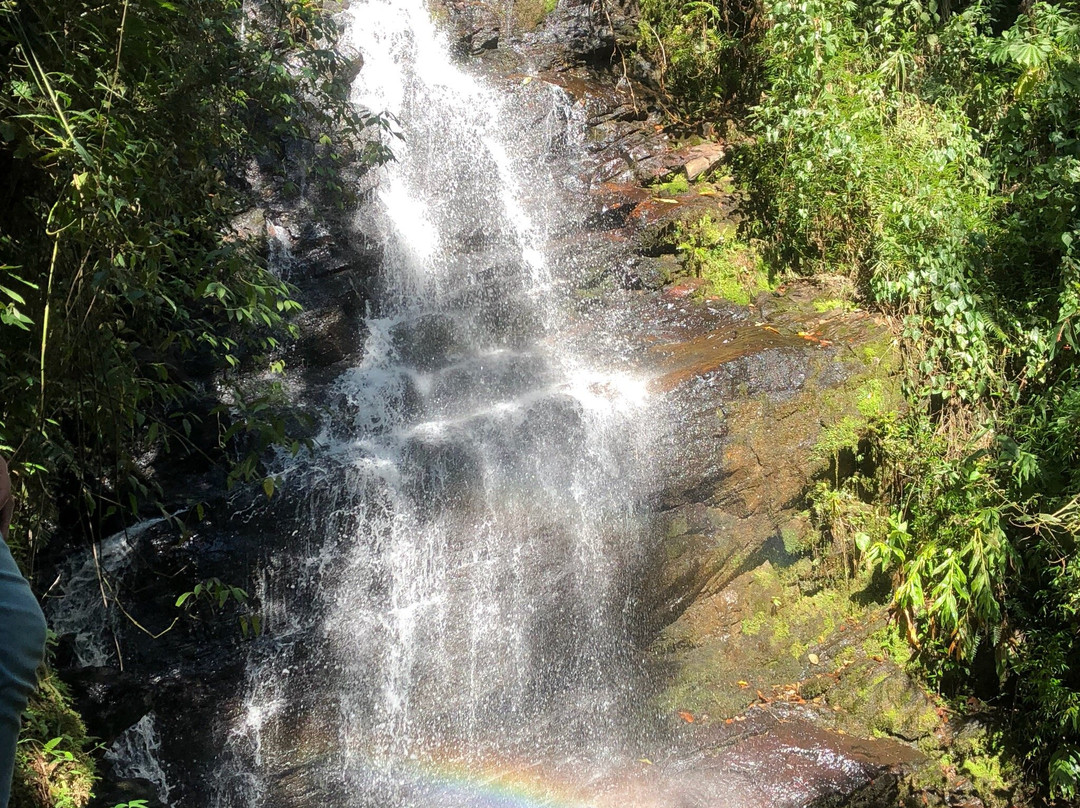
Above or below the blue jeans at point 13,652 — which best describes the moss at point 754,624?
below

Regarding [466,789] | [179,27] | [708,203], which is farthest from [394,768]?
[708,203]

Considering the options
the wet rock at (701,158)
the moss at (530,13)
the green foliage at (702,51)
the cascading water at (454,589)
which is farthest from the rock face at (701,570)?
the moss at (530,13)

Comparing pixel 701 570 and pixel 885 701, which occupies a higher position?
pixel 701 570

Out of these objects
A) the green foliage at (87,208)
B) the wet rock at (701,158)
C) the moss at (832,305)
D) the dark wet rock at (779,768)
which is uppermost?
the green foliage at (87,208)

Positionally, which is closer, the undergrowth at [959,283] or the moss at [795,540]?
the undergrowth at [959,283]

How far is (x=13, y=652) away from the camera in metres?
0.86

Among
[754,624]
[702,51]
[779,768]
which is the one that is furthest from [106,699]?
[702,51]

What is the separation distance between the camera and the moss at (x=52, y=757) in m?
4.11

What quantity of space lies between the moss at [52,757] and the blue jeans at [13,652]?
3853 millimetres

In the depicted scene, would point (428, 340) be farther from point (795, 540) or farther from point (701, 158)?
point (795, 540)

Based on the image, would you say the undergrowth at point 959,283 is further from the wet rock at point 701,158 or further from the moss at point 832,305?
the wet rock at point 701,158

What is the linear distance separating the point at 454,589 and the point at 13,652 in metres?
5.28

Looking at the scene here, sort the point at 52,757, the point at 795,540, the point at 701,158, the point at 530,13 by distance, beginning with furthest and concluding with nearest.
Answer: the point at 530,13
the point at 701,158
the point at 795,540
the point at 52,757

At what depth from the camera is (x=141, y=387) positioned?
4008 mm
